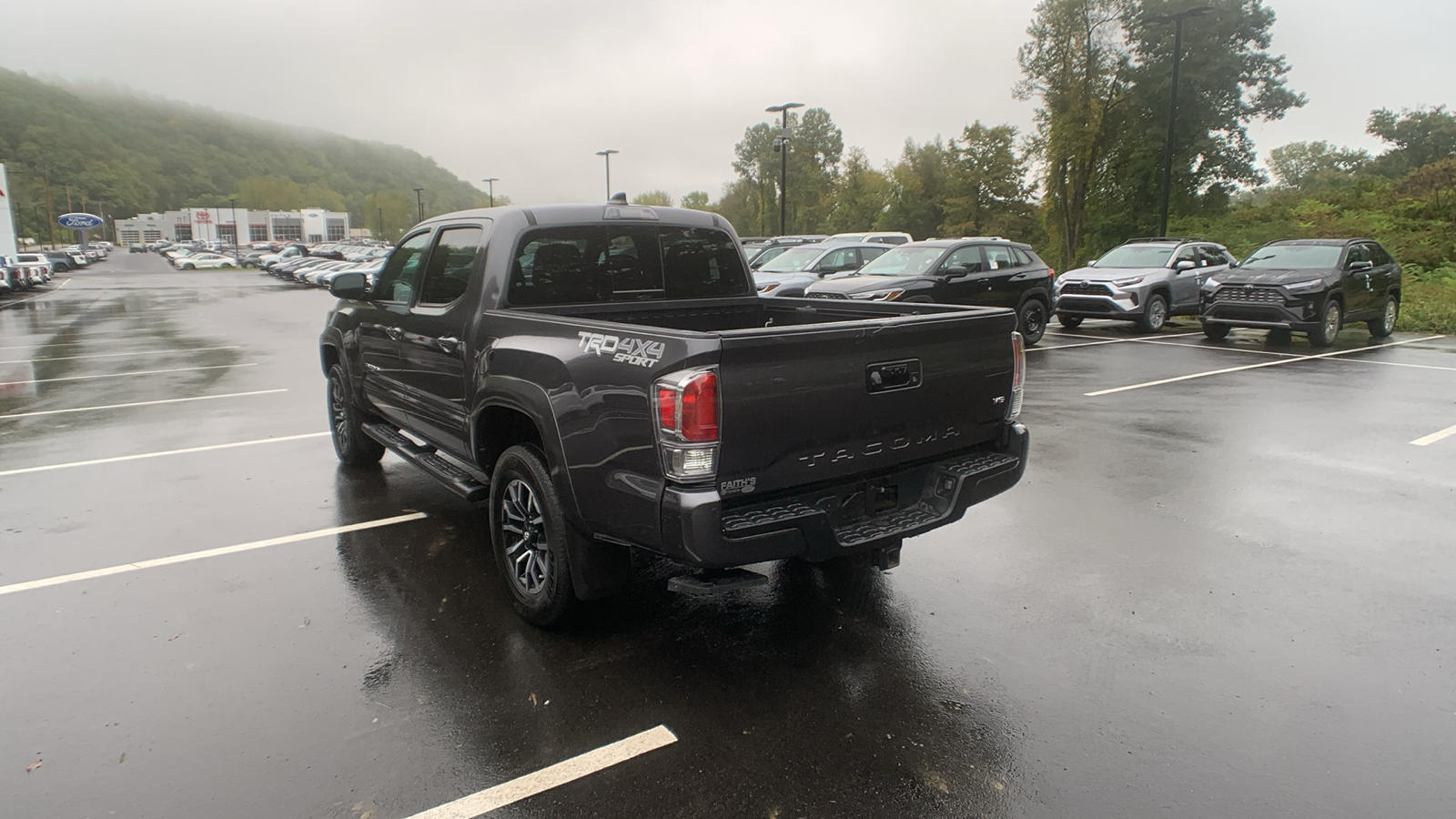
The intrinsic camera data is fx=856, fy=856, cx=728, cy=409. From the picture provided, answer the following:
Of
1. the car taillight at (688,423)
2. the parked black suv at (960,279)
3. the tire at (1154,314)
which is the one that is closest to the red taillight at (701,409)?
the car taillight at (688,423)

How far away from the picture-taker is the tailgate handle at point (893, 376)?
3.56m

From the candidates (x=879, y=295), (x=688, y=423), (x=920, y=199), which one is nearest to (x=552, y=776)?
(x=688, y=423)

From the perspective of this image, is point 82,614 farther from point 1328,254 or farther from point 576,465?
point 1328,254

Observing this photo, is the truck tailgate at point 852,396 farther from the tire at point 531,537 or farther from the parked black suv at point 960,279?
the parked black suv at point 960,279

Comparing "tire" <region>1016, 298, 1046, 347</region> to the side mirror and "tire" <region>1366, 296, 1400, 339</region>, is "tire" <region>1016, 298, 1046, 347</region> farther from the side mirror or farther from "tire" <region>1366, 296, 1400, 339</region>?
the side mirror

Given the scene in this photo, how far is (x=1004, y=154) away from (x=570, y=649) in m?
59.6

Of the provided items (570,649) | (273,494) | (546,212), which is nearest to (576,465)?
(570,649)

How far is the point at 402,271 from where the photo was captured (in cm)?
557

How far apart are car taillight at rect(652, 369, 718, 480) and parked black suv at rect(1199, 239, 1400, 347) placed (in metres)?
14.3

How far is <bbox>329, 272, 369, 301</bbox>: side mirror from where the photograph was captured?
18.4 ft

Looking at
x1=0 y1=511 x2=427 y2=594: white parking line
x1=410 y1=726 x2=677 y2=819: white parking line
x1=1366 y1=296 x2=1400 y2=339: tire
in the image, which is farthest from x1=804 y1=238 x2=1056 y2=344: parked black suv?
x1=410 y1=726 x2=677 y2=819: white parking line

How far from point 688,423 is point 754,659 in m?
1.30

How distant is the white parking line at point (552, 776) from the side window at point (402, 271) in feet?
10.8

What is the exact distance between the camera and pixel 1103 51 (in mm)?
38562
